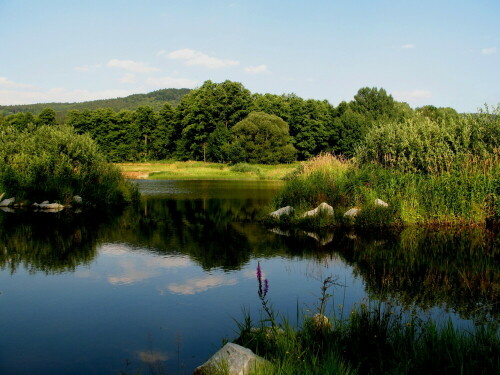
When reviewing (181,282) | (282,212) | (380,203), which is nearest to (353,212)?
(380,203)

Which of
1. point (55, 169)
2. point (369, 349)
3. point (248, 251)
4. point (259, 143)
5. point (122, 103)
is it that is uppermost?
point (122, 103)

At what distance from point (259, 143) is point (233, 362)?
6035cm

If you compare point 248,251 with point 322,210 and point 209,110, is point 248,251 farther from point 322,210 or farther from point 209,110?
point 209,110

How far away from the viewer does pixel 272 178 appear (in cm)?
5078

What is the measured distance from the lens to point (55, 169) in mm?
21500

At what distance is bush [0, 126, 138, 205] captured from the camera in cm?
2136

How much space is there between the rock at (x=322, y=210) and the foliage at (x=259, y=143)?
46306 mm

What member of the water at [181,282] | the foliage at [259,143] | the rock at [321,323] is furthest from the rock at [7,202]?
the foliage at [259,143]

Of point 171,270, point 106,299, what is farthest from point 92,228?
point 106,299

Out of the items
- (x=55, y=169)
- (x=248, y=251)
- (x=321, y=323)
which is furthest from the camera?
(x=55, y=169)

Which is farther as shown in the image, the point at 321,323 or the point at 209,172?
the point at 209,172

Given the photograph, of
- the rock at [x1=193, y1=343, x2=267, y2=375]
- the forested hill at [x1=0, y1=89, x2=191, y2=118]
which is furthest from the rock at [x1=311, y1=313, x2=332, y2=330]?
the forested hill at [x1=0, y1=89, x2=191, y2=118]

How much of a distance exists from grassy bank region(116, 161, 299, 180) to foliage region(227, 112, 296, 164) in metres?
2.14

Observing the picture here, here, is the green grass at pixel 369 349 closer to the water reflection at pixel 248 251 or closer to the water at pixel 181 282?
the water at pixel 181 282
